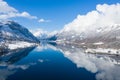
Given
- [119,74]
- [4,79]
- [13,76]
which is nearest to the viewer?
[4,79]

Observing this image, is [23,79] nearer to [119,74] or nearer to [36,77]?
[36,77]

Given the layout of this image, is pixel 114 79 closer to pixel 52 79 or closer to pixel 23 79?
pixel 52 79

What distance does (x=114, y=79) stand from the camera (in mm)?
78562

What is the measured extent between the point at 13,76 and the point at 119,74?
141ft

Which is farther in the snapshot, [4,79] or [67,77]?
[67,77]

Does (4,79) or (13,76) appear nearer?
(4,79)

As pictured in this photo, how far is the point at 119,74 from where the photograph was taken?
88.0 metres

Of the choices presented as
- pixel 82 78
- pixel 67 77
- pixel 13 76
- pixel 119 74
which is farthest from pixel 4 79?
pixel 119 74

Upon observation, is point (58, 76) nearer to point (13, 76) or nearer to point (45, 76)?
point (45, 76)

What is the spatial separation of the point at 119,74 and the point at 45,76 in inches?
1210

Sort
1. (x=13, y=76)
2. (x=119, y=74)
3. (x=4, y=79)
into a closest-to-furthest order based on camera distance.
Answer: (x=4, y=79) < (x=13, y=76) < (x=119, y=74)

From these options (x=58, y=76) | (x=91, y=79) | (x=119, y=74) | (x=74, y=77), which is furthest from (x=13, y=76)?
(x=119, y=74)

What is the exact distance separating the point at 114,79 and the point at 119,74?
34.3 ft

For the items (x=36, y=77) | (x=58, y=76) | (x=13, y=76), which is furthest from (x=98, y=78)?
(x=13, y=76)
